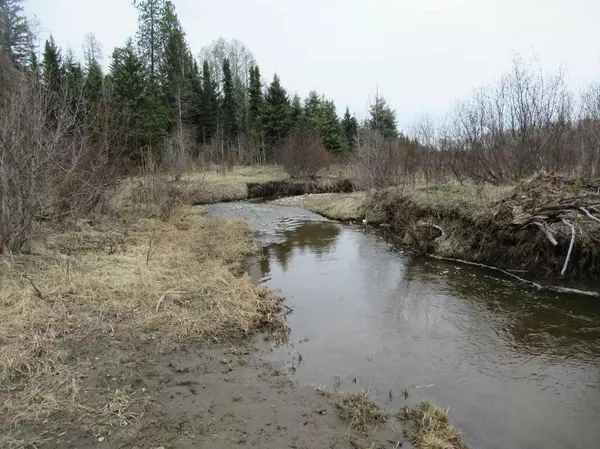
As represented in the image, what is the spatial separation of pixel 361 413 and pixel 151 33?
120 ft

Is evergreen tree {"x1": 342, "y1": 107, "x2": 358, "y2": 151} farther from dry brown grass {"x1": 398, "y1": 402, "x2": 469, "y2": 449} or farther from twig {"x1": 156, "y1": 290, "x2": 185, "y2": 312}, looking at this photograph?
dry brown grass {"x1": 398, "y1": 402, "x2": 469, "y2": 449}

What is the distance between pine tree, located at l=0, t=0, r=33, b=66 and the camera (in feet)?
37.8

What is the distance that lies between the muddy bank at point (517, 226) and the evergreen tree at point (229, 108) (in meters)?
32.5

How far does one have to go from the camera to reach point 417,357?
218 inches

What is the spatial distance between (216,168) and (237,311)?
2665 cm

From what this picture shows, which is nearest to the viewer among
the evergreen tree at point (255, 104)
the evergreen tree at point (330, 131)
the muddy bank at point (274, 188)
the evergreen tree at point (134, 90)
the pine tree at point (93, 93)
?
the pine tree at point (93, 93)

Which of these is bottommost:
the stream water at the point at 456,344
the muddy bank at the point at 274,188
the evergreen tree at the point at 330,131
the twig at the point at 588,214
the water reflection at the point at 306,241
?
the stream water at the point at 456,344

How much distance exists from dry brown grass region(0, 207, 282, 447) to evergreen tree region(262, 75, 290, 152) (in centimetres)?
2954


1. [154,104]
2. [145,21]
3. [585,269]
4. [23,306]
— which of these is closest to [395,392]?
[23,306]

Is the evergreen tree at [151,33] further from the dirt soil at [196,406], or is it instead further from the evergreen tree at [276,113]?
the dirt soil at [196,406]

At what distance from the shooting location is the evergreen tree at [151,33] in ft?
109

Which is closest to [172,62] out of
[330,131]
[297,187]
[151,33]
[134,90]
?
[151,33]

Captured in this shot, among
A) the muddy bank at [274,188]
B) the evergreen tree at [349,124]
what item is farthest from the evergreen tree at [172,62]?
the evergreen tree at [349,124]

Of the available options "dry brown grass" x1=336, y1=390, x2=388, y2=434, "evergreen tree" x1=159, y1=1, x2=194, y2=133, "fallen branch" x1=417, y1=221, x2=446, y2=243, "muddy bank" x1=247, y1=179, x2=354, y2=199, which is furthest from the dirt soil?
"evergreen tree" x1=159, y1=1, x2=194, y2=133
